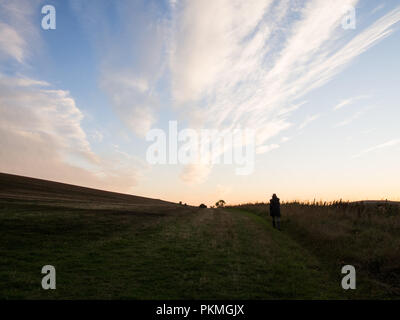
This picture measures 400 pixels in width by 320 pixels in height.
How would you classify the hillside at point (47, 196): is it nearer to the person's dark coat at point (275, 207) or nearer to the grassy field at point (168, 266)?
the grassy field at point (168, 266)

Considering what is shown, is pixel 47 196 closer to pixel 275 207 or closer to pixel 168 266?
pixel 275 207

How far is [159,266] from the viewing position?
10.9 metres

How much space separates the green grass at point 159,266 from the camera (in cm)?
807

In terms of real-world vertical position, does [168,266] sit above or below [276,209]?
below

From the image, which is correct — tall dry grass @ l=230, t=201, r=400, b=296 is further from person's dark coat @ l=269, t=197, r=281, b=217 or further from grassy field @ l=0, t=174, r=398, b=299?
person's dark coat @ l=269, t=197, r=281, b=217

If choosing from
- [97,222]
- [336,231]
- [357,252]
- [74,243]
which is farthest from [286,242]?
[97,222]

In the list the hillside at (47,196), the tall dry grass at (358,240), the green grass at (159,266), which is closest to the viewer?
the green grass at (159,266)

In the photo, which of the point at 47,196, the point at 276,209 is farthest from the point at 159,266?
the point at 47,196

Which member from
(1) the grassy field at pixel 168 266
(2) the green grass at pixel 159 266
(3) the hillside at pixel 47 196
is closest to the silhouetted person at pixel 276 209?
(1) the grassy field at pixel 168 266
